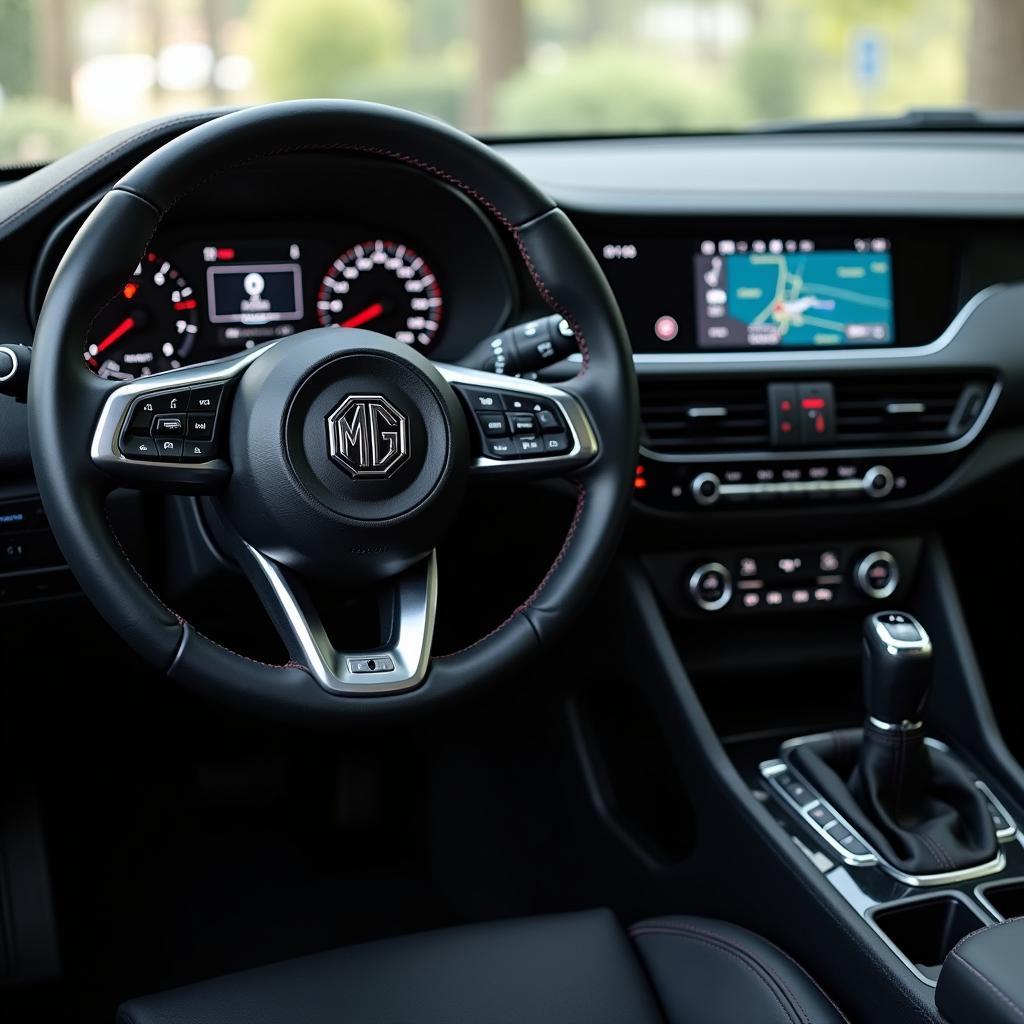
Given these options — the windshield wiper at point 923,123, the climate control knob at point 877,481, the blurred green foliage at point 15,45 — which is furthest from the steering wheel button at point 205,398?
the blurred green foliage at point 15,45

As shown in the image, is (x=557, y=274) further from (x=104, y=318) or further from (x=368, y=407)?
(x=104, y=318)

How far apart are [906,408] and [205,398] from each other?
1017 millimetres

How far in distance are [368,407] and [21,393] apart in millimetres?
321

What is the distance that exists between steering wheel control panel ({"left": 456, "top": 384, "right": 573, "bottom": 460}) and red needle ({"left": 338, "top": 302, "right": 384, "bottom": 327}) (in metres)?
0.34

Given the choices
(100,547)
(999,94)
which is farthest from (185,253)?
(999,94)

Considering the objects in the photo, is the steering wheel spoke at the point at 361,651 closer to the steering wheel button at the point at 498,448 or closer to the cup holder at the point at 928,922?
the steering wheel button at the point at 498,448

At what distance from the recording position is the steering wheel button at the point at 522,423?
1.36 meters

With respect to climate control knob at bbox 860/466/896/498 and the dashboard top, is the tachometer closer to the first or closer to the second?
the dashboard top

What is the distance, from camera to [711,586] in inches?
73.8

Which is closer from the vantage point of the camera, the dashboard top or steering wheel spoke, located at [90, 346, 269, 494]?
steering wheel spoke, located at [90, 346, 269, 494]

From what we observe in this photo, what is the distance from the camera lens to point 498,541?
1.80m

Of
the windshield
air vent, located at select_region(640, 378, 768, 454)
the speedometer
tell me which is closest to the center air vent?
air vent, located at select_region(640, 378, 768, 454)

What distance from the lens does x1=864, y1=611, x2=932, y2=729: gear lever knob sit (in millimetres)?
1588

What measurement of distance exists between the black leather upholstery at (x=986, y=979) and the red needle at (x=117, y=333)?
1.07 meters
